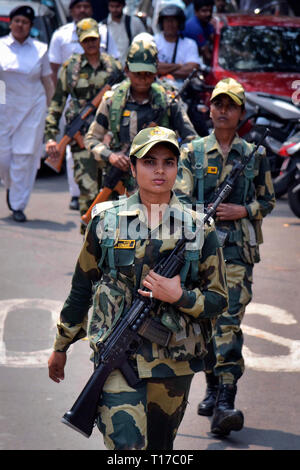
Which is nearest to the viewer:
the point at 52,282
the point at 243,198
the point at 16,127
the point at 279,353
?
the point at 243,198

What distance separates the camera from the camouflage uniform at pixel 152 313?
3814mm

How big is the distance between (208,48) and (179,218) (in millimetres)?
10314

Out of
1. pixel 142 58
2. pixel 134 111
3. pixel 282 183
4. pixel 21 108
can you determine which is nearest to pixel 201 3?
pixel 282 183

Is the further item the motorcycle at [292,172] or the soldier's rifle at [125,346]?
the motorcycle at [292,172]

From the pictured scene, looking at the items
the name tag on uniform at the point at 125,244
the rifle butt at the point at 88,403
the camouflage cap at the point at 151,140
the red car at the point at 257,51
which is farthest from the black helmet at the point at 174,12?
the rifle butt at the point at 88,403

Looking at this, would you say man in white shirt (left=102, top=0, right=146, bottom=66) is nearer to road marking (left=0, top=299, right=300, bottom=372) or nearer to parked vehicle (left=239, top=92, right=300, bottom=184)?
parked vehicle (left=239, top=92, right=300, bottom=184)

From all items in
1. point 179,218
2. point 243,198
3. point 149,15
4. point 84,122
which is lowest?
point 149,15

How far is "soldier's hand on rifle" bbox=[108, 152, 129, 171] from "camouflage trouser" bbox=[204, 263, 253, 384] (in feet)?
6.05

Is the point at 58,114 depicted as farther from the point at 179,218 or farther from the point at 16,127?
the point at 179,218

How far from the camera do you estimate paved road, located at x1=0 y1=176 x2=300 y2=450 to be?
17.3 feet

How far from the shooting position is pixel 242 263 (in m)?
5.57

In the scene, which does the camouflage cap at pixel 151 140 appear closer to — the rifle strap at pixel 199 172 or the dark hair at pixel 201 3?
the rifle strap at pixel 199 172

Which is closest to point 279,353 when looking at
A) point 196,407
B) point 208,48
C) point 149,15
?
point 196,407
